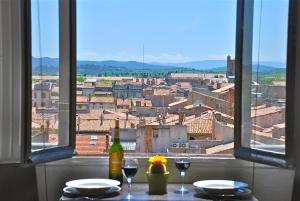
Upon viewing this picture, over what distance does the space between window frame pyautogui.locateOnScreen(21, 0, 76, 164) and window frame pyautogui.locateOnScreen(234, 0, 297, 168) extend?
36.6 inches

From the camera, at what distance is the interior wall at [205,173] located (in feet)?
8.91

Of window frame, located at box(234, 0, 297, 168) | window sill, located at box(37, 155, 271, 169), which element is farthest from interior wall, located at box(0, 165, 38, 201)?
window frame, located at box(234, 0, 297, 168)

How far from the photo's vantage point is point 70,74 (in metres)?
2.72

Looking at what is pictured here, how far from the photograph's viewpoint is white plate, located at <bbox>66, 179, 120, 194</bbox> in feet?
7.55

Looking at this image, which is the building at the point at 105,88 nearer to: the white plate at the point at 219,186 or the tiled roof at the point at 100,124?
the tiled roof at the point at 100,124

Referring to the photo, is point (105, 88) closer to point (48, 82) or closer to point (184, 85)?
point (48, 82)

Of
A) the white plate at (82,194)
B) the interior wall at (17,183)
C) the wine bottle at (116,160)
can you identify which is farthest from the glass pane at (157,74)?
the white plate at (82,194)

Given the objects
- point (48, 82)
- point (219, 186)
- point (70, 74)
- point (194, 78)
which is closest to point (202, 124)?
point (194, 78)

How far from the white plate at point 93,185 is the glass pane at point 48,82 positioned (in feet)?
0.99

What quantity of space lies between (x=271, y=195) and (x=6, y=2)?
183 cm

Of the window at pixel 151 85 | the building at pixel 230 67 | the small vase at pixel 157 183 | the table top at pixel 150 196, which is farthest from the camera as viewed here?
the building at pixel 230 67

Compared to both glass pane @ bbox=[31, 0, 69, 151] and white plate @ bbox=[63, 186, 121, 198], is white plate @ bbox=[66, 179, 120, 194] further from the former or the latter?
glass pane @ bbox=[31, 0, 69, 151]

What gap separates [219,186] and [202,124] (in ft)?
1.59

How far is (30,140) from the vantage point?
7.98 feet
